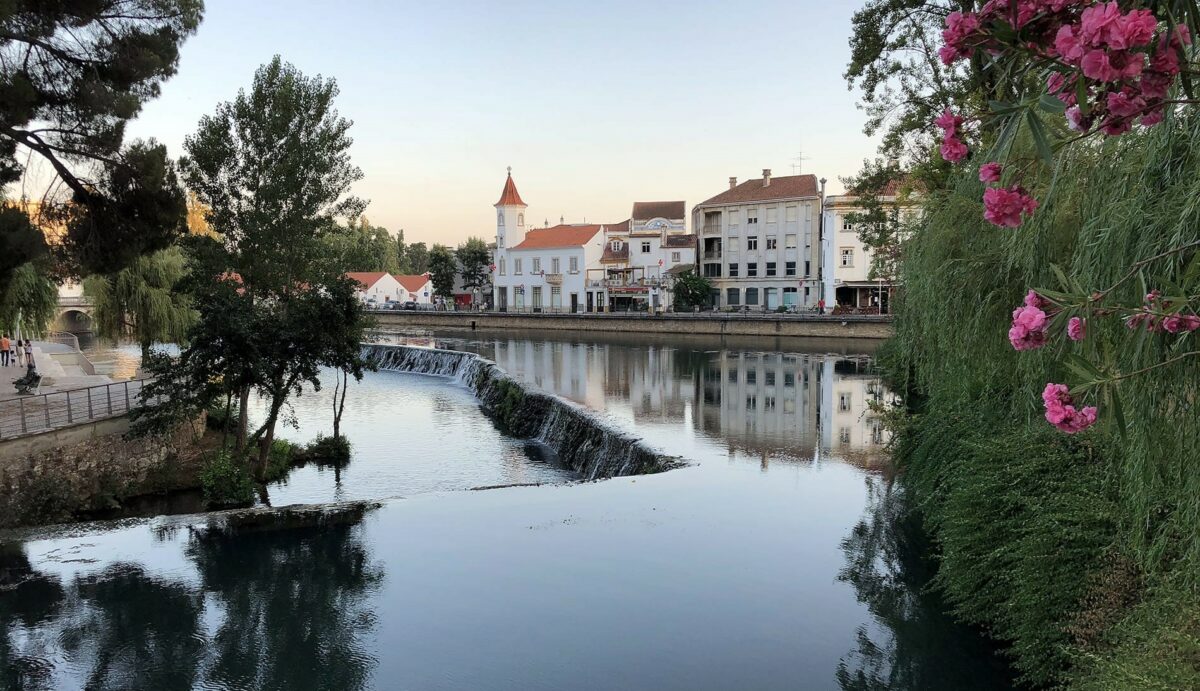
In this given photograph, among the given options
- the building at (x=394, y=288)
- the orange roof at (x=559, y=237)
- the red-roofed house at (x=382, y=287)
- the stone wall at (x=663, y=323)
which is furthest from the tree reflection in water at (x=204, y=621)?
the red-roofed house at (x=382, y=287)

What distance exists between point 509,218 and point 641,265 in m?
13.6

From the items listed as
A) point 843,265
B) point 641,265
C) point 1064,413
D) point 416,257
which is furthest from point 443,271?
point 1064,413

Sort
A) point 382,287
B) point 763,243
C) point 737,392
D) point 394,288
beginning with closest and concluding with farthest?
1. point 737,392
2. point 763,243
3. point 382,287
4. point 394,288

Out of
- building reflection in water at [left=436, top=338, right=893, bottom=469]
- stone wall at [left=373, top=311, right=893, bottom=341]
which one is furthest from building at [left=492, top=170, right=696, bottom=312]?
building reflection in water at [left=436, top=338, right=893, bottom=469]

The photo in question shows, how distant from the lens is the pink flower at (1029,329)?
98.0 inches

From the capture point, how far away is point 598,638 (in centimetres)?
718

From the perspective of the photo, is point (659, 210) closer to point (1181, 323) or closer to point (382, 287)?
point (382, 287)

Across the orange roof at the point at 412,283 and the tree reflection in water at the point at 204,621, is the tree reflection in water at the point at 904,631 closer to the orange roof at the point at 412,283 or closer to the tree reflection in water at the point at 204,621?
the tree reflection in water at the point at 204,621

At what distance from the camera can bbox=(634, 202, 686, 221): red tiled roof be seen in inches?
2793

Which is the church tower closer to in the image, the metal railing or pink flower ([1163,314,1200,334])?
the metal railing

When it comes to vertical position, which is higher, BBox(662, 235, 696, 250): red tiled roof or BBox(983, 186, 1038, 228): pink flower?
BBox(662, 235, 696, 250): red tiled roof

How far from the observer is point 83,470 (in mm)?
12430

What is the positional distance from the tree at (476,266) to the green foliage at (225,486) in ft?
204

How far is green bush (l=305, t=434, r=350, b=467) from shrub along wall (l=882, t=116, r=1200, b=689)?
1161cm
